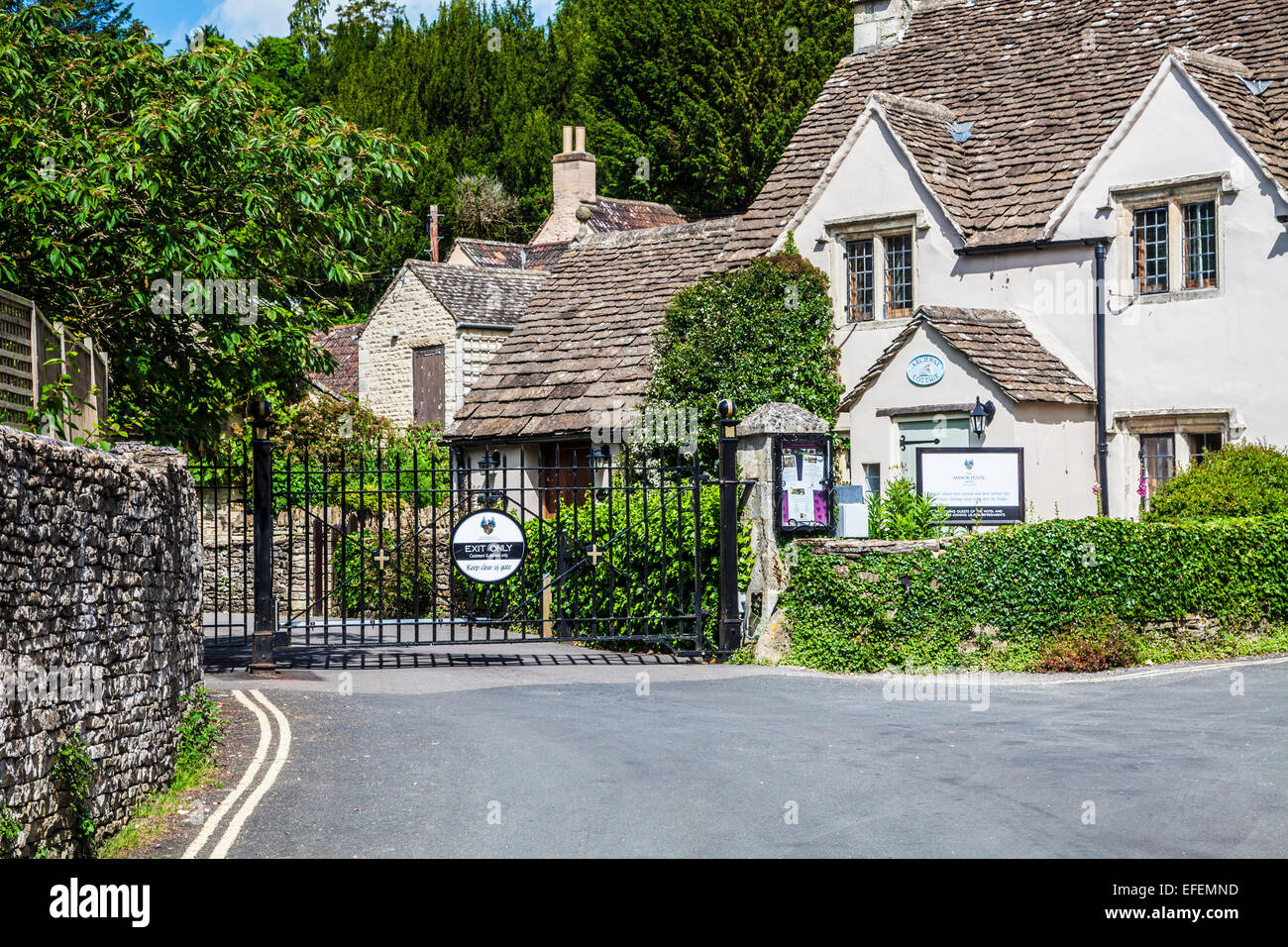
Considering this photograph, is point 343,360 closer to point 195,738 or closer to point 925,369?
point 925,369

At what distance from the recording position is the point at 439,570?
26.3 m

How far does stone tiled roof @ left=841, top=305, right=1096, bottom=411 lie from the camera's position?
22.3m

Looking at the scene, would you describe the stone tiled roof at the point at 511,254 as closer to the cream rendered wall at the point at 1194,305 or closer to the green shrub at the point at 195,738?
the cream rendered wall at the point at 1194,305

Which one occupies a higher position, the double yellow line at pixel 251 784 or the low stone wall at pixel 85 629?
the low stone wall at pixel 85 629

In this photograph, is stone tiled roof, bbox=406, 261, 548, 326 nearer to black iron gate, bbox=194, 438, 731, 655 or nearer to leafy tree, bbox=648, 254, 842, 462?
black iron gate, bbox=194, 438, 731, 655

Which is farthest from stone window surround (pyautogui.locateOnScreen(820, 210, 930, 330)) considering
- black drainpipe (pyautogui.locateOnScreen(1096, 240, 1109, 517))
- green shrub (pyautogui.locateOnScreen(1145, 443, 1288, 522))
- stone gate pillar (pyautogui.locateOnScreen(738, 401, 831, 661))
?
stone gate pillar (pyautogui.locateOnScreen(738, 401, 831, 661))

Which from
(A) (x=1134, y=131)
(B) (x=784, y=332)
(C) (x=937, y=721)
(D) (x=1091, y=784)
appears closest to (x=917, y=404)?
(B) (x=784, y=332)

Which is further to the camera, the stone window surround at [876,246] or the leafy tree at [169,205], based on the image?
the stone window surround at [876,246]

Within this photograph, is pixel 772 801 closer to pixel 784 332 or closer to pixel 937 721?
pixel 937 721

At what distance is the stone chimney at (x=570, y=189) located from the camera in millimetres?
48031

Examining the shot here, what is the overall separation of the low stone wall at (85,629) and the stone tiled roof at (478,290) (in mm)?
26223

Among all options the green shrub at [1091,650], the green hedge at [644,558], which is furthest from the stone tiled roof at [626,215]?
the green shrub at [1091,650]

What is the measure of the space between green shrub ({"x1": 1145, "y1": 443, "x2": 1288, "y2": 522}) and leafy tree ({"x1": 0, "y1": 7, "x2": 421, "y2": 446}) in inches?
418

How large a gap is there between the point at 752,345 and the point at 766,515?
7.69 metres
